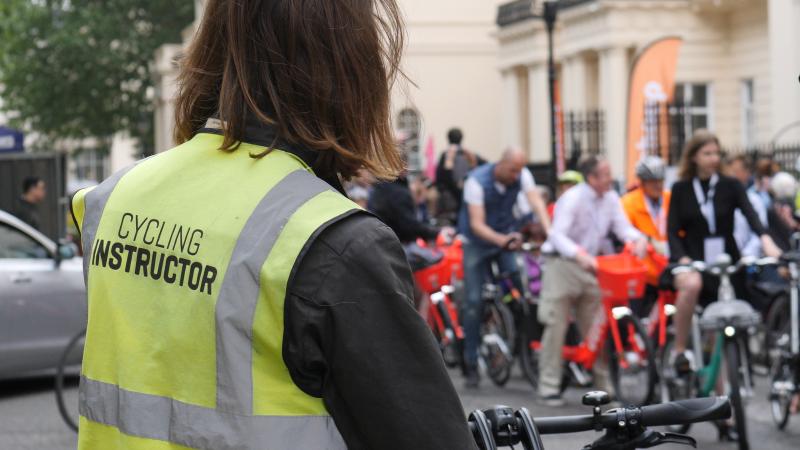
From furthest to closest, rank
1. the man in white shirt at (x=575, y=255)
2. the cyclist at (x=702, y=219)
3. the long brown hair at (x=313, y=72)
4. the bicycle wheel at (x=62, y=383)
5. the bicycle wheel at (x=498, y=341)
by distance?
the bicycle wheel at (x=498, y=341) < the man in white shirt at (x=575, y=255) < the bicycle wheel at (x=62, y=383) < the cyclist at (x=702, y=219) < the long brown hair at (x=313, y=72)

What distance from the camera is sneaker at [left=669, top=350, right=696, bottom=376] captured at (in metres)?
9.39

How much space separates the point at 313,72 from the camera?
2.17 meters

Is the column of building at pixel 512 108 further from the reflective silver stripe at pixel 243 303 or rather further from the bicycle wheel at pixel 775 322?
the reflective silver stripe at pixel 243 303

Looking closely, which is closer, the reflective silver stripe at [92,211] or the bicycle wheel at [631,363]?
the reflective silver stripe at [92,211]

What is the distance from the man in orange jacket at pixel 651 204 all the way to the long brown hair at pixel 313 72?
8.89 meters

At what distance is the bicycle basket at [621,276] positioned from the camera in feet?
33.8

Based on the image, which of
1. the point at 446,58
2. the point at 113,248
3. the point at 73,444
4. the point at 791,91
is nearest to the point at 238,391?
the point at 113,248

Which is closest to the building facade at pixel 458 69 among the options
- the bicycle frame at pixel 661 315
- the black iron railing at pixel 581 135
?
the black iron railing at pixel 581 135

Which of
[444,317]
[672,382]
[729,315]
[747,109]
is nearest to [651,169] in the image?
[672,382]

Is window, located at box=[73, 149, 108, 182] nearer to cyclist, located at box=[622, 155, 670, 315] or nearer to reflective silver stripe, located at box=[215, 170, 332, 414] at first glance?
cyclist, located at box=[622, 155, 670, 315]

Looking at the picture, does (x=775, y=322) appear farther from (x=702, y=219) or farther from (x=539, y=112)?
(x=539, y=112)

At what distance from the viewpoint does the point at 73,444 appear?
9172 mm

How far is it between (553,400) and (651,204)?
168 cm

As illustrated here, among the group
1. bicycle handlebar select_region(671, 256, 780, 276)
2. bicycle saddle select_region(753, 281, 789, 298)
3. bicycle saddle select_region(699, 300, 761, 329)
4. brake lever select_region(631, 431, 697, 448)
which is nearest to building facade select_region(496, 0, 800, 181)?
bicycle saddle select_region(753, 281, 789, 298)
